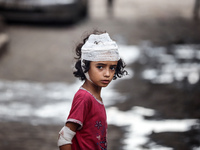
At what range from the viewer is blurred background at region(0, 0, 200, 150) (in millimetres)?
5613

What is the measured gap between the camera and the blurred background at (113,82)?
5613 mm

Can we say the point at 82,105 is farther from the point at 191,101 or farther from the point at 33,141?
the point at 191,101

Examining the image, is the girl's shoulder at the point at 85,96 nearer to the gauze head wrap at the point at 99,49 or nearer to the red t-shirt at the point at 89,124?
the red t-shirt at the point at 89,124

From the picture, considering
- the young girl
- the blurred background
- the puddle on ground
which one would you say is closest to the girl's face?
the young girl

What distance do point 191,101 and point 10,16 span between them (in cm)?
816

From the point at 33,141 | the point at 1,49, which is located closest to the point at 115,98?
the point at 33,141

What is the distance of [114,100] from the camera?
7078mm

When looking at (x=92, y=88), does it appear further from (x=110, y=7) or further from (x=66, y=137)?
(x=110, y=7)

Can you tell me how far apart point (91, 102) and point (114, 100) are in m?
4.43

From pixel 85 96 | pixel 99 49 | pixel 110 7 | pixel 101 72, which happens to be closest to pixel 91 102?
pixel 85 96

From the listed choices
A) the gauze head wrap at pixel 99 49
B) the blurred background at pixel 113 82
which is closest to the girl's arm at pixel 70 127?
the gauze head wrap at pixel 99 49

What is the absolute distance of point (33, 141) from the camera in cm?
537

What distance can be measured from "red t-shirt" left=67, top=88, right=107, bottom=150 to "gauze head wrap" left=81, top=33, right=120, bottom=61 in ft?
0.77

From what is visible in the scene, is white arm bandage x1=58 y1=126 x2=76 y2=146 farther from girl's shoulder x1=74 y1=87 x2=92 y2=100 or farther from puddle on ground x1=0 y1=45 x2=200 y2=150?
puddle on ground x1=0 y1=45 x2=200 y2=150
